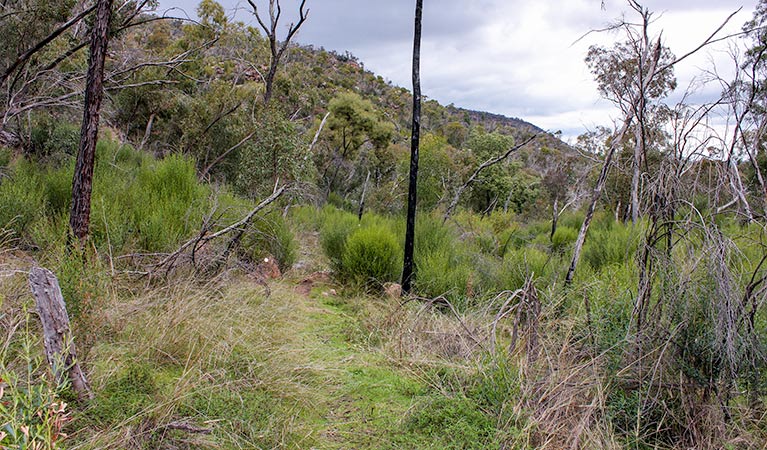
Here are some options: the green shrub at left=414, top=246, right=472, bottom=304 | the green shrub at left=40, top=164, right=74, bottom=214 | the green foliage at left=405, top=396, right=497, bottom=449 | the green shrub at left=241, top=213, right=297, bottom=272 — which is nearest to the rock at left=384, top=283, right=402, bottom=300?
the green shrub at left=414, top=246, right=472, bottom=304

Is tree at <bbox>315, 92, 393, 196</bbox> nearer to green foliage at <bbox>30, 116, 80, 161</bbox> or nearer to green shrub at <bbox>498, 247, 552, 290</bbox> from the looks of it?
green foliage at <bbox>30, 116, 80, 161</bbox>

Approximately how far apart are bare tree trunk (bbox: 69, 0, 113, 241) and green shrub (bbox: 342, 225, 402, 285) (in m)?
3.34

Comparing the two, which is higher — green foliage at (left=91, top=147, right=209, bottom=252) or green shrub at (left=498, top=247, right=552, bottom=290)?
green foliage at (left=91, top=147, right=209, bottom=252)

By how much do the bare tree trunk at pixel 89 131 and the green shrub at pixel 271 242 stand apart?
2.26m

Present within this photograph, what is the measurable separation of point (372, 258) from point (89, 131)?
3731 millimetres

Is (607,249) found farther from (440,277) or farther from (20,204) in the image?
(20,204)

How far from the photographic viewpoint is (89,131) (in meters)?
4.21

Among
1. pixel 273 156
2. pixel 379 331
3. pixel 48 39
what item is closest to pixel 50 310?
pixel 379 331

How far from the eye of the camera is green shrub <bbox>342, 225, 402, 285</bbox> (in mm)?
6785

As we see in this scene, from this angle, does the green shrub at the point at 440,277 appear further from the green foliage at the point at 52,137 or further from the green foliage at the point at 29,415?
the green foliage at the point at 52,137

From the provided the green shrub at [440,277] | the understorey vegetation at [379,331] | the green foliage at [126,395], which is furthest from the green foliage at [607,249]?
the green foliage at [126,395]

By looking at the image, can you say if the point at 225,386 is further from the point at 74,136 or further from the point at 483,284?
the point at 74,136

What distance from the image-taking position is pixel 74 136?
10297 mm

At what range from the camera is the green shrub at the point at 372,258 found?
679 cm
